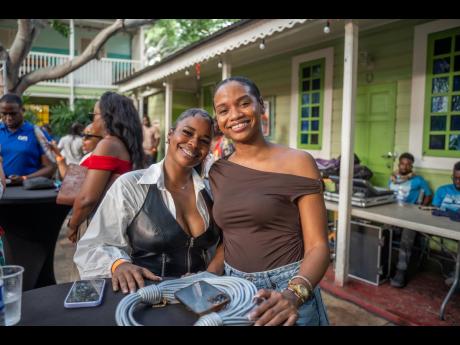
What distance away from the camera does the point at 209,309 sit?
3.91 ft

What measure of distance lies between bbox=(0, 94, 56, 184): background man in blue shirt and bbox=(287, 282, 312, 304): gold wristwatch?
3.50m

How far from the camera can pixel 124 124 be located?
2.59 meters

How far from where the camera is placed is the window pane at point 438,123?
187 inches

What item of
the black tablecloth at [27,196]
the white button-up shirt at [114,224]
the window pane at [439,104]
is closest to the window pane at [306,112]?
the window pane at [439,104]

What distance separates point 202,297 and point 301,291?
419 millimetres

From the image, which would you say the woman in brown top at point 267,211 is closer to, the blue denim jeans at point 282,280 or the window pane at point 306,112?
the blue denim jeans at point 282,280

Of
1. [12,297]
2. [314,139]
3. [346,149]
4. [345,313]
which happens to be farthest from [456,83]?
[12,297]

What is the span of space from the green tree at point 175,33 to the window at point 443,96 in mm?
18699

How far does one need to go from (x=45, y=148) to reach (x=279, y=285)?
3.58 metres

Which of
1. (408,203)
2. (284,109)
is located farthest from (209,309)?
(284,109)

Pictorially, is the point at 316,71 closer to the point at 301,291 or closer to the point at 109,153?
the point at 109,153

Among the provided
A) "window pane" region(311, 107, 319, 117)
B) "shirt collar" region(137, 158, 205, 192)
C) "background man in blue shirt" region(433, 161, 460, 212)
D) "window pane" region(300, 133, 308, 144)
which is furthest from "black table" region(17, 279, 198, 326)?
"window pane" region(300, 133, 308, 144)

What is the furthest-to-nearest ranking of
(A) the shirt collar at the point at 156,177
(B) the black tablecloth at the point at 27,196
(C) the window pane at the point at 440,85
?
(C) the window pane at the point at 440,85 → (B) the black tablecloth at the point at 27,196 → (A) the shirt collar at the point at 156,177

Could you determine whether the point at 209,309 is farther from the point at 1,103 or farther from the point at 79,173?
the point at 1,103
